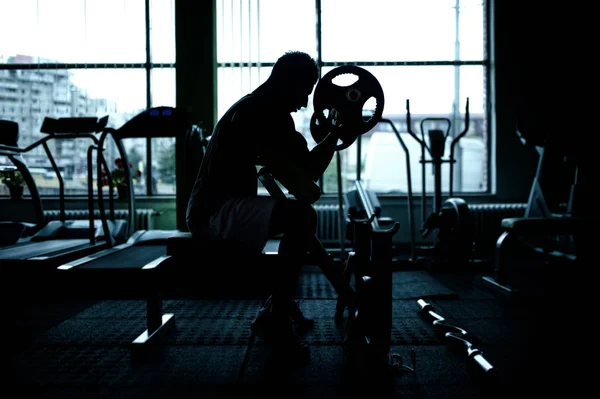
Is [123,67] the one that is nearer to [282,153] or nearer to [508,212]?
[282,153]

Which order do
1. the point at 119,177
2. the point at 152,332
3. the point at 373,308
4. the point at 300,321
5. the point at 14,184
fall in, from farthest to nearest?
the point at 119,177 → the point at 14,184 → the point at 300,321 → the point at 152,332 → the point at 373,308

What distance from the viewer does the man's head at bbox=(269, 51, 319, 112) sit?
1.83 metres

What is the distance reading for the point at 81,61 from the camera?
5105 millimetres

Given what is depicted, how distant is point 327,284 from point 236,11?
127 inches

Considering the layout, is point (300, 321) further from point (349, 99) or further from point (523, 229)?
point (523, 229)

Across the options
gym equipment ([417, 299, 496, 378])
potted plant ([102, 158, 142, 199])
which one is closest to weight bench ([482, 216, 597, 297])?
gym equipment ([417, 299, 496, 378])

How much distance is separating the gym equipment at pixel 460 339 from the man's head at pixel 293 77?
114 cm

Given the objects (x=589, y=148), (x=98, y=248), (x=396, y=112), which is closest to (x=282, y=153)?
(x=98, y=248)

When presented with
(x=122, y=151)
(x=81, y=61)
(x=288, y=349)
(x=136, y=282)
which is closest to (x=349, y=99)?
(x=288, y=349)

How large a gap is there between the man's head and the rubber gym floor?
1.03 meters

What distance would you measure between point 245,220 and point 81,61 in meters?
4.29

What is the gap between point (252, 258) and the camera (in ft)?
→ 6.82

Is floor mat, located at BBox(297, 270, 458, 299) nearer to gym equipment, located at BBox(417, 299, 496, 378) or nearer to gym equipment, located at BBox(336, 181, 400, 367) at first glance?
gym equipment, located at BBox(417, 299, 496, 378)

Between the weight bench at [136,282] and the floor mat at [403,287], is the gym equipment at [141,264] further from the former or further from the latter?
the floor mat at [403,287]
